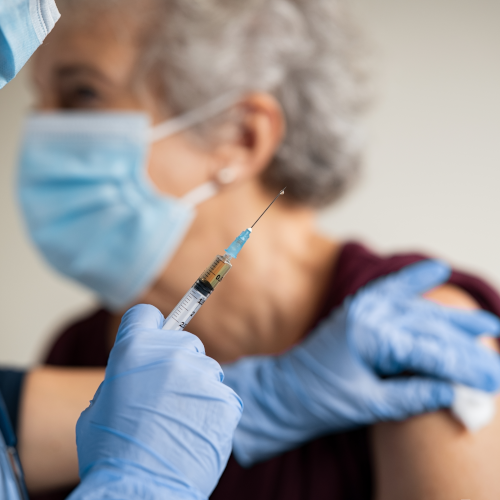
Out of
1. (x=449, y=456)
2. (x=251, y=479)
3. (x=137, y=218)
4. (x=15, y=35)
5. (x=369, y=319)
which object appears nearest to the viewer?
(x=15, y=35)

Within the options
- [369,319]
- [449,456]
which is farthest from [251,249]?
[449,456]

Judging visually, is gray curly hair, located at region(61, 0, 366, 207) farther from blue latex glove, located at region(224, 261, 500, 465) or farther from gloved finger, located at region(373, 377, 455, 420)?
gloved finger, located at region(373, 377, 455, 420)

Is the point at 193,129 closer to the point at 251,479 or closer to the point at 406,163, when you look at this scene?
the point at 251,479

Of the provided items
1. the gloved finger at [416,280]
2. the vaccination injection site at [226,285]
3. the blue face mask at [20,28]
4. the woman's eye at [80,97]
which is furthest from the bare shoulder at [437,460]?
the woman's eye at [80,97]

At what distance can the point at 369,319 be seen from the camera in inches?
33.5

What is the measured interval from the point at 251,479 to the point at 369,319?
419 mm

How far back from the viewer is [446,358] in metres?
0.81

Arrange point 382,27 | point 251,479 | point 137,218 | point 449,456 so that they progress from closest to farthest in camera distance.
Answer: point 449,456 → point 251,479 → point 137,218 → point 382,27

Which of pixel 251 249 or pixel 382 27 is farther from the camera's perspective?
pixel 382 27

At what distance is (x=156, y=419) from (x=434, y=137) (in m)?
1.76

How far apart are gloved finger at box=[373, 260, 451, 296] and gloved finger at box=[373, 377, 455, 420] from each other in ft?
0.61

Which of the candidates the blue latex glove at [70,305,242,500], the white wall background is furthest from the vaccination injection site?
the white wall background

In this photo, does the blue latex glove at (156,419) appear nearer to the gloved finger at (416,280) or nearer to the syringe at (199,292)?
the syringe at (199,292)

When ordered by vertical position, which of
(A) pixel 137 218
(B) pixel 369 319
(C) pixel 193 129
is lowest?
(B) pixel 369 319
